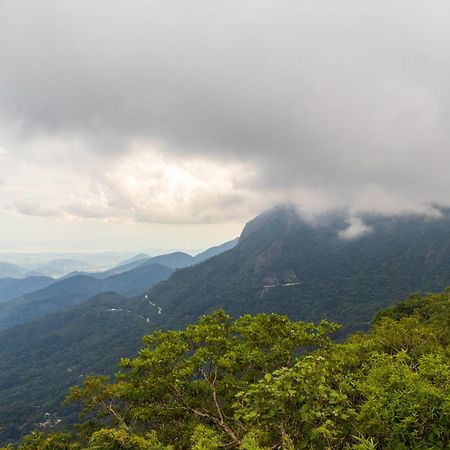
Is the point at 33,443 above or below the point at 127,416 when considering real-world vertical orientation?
below

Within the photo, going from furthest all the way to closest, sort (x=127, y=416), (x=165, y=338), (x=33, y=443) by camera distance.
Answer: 1. (x=33, y=443)
2. (x=127, y=416)
3. (x=165, y=338)

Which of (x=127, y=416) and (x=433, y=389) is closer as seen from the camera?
(x=433, y=389)

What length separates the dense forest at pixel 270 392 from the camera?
10500 millimetres

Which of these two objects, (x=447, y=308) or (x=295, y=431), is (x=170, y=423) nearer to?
(x=295, y=431)

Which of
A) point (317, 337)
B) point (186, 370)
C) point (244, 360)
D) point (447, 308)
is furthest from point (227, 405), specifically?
point (447, 308)

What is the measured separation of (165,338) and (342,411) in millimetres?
13721

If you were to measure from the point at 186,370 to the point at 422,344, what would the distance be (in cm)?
2190

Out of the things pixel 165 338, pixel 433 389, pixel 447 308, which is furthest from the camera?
pixel 447 308

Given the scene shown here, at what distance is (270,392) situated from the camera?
1208 centimetres

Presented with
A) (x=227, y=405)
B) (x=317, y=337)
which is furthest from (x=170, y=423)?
(x=317, y=337)

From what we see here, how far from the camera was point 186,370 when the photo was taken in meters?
19.6

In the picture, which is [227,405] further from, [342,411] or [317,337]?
[342,411]

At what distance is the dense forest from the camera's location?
10.5 meters

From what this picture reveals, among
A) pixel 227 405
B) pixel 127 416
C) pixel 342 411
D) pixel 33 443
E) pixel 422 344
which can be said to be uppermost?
pixel 342 411
